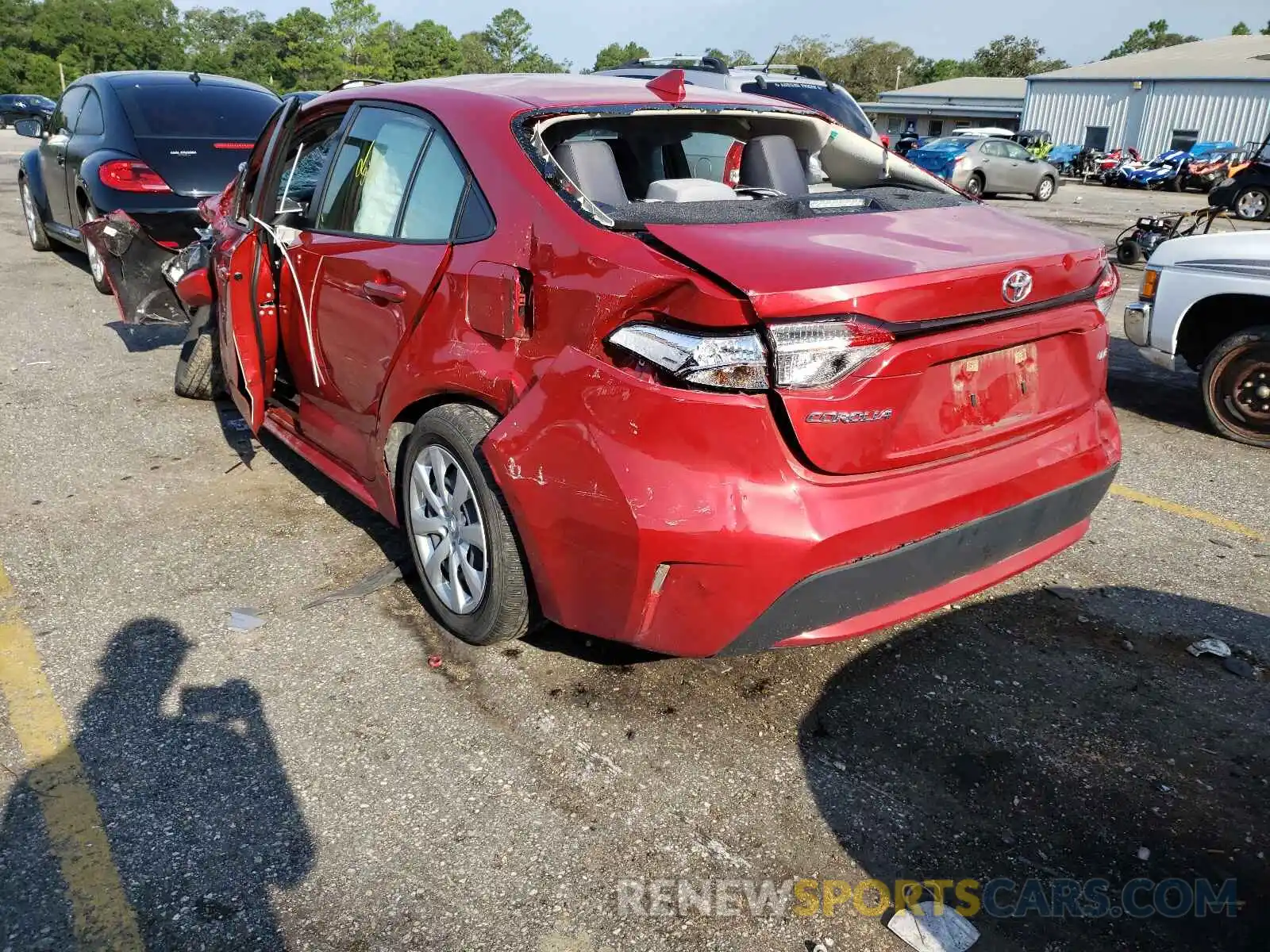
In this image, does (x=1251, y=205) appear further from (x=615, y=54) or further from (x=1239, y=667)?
(x=615, y=54)

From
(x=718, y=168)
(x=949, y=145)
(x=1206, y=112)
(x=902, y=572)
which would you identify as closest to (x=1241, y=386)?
(x=718, y=168)

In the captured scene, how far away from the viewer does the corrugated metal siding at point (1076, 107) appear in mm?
40750

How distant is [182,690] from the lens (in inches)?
119

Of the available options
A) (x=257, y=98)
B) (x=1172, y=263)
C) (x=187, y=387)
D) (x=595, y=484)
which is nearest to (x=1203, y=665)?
(x=595, y=484)

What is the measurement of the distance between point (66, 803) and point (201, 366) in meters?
3.61

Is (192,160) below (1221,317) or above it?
above

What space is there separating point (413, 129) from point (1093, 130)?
45283mm

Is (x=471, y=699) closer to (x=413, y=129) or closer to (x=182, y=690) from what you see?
(x=182, y=690)

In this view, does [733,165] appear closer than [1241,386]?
Yes

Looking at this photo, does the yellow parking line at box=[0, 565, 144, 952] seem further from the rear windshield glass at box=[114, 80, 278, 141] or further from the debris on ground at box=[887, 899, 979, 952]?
the rear windshield glass at box=[114, 80, 278, 141]

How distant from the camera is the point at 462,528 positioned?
121 inches

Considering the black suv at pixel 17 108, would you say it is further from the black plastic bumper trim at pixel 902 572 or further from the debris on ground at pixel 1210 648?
the debris on ground at pixel 1210 648

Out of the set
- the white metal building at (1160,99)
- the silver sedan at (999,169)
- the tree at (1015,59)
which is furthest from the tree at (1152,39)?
the silver sedan at (999,169)

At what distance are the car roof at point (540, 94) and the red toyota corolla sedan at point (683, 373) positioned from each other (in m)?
0.02
